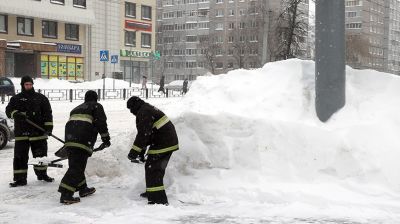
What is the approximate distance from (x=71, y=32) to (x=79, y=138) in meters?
44.0

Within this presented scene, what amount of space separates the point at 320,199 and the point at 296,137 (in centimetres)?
117

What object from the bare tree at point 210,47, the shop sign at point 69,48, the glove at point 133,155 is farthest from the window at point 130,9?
the glove at point 133,155

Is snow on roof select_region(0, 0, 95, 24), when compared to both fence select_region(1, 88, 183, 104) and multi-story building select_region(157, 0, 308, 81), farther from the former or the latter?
multi-story building select_region(157, 0, 308, 81)

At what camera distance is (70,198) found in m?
6.88

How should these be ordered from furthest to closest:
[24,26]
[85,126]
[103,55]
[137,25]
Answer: [137,25], [24,26], [103,55], [85,126]

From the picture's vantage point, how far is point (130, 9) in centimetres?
5653

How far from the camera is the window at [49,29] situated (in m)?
46.6

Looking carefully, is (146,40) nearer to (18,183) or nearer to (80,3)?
(80,3)

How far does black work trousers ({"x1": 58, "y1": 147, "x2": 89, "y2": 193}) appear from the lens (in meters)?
6.87

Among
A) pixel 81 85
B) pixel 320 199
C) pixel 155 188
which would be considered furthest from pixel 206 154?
pixel 81 85

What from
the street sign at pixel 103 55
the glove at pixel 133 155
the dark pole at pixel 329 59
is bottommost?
the glove at pixel 133 155

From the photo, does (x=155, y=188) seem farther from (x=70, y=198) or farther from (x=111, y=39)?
(x=111, y=39)

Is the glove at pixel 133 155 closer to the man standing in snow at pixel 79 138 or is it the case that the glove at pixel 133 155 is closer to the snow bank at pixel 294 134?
the man standing in snow at pixel 79 138

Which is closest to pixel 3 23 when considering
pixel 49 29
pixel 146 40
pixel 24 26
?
pixel 24 26
